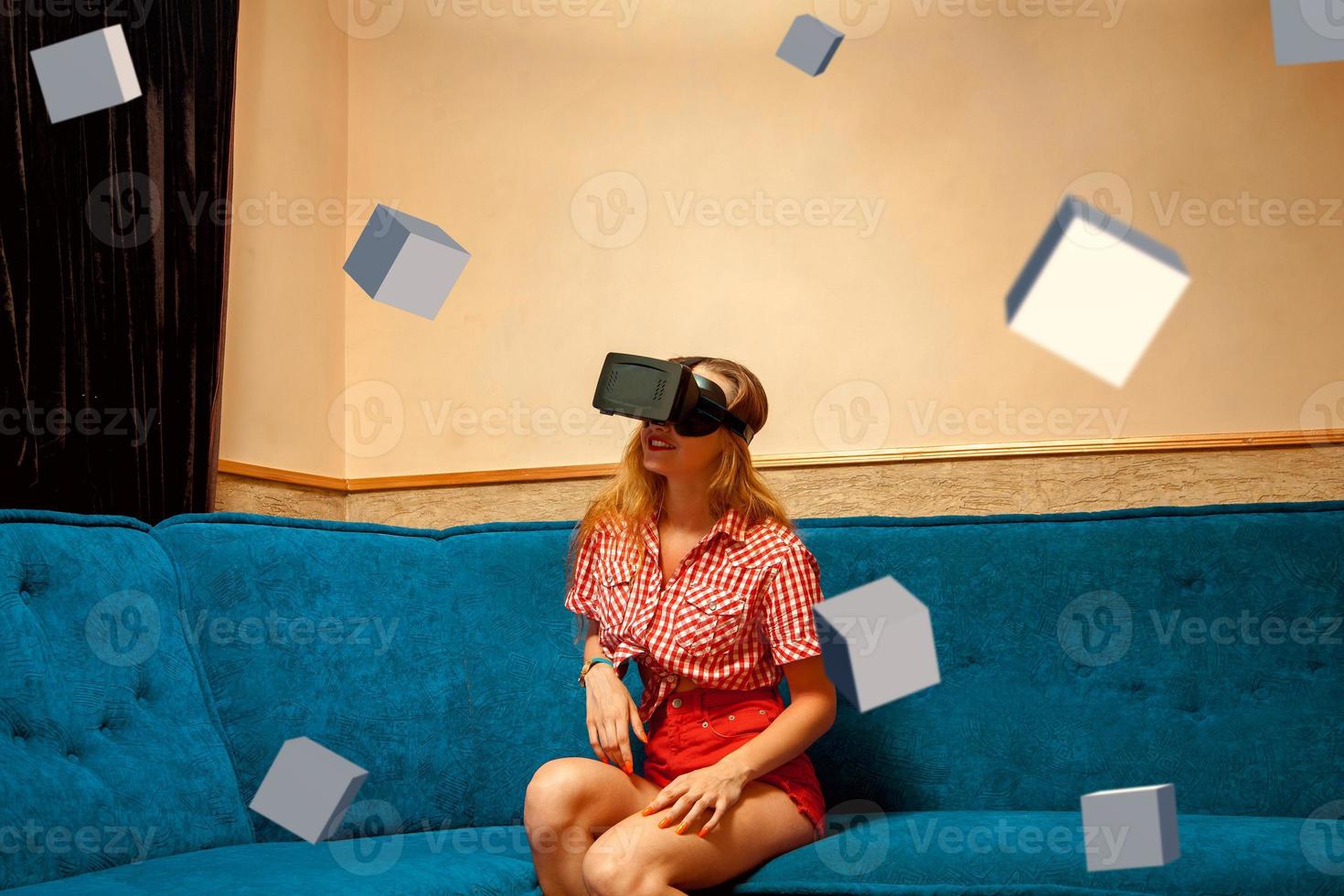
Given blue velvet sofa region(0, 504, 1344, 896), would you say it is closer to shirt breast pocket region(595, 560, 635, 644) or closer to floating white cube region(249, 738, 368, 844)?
floating white cube region(249, 738, 368, 844)

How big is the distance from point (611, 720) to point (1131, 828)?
71 centimetres

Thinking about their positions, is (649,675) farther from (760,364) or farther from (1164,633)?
(760,364)

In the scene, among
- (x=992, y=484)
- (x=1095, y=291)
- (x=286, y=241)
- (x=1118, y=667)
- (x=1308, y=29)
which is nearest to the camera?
(x=1118, y=667)

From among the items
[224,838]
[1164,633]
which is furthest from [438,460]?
[1164,633]

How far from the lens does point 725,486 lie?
174 centimetres

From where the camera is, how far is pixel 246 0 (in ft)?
8.86

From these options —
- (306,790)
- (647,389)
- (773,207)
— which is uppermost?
(773,207)

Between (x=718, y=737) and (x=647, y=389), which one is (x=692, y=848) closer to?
(x=718, y=737)

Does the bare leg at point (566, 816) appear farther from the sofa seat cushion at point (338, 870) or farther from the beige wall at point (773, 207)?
the beige wall at point (773, 207)

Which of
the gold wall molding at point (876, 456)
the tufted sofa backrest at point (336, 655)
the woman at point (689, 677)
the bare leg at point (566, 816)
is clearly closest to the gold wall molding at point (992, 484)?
the gold wall molding at point (876, 456)

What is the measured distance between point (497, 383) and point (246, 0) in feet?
3.52

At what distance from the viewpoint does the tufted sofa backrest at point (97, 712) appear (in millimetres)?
1355

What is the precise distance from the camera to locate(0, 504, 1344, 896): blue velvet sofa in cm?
147

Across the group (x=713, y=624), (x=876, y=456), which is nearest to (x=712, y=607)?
(x=713, y=624)
